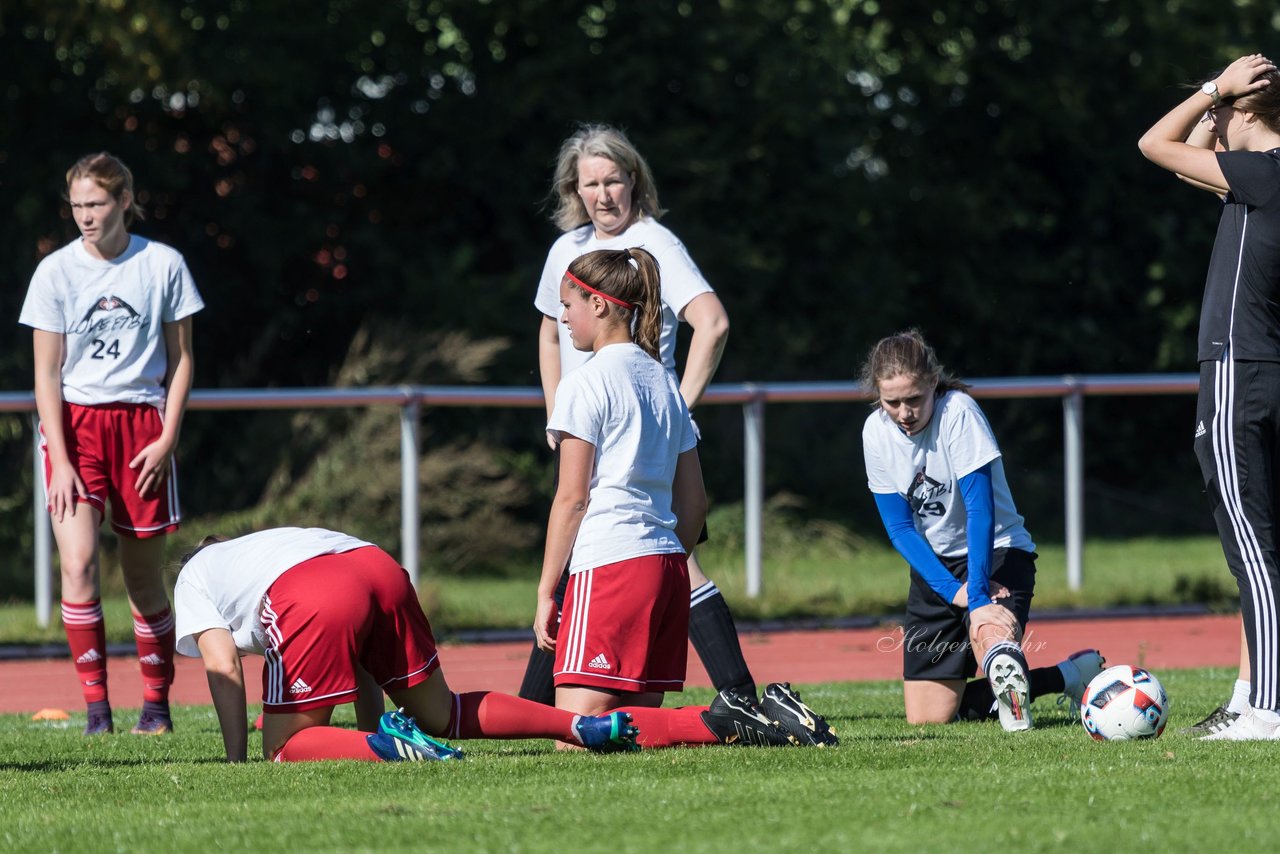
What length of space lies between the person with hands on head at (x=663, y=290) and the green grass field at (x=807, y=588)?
457 centimetres

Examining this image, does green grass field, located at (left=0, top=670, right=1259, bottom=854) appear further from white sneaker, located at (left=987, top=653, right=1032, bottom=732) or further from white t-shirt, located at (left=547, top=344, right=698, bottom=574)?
white t-shirt, located at (left=547, top=344, right=698, bottom=574)

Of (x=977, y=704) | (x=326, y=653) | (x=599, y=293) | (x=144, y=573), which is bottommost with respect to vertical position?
(x=977, y=704)

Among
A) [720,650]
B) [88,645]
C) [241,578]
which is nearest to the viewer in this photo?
[241,578]

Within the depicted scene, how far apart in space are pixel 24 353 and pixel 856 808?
12879mm

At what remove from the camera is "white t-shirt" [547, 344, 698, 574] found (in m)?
5.20

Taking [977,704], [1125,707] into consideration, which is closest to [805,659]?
[977,704]

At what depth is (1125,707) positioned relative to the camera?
221 inches

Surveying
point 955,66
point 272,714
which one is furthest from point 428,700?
point 955,66

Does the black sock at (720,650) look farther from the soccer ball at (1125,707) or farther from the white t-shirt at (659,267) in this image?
the soccer ball at (1125,707)

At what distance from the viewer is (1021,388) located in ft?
38.8

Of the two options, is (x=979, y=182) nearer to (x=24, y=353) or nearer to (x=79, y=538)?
(x=24, y=353)

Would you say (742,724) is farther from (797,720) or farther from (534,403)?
(534,403)

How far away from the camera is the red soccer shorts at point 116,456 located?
6.73m

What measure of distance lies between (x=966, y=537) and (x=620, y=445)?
1.97 meters
